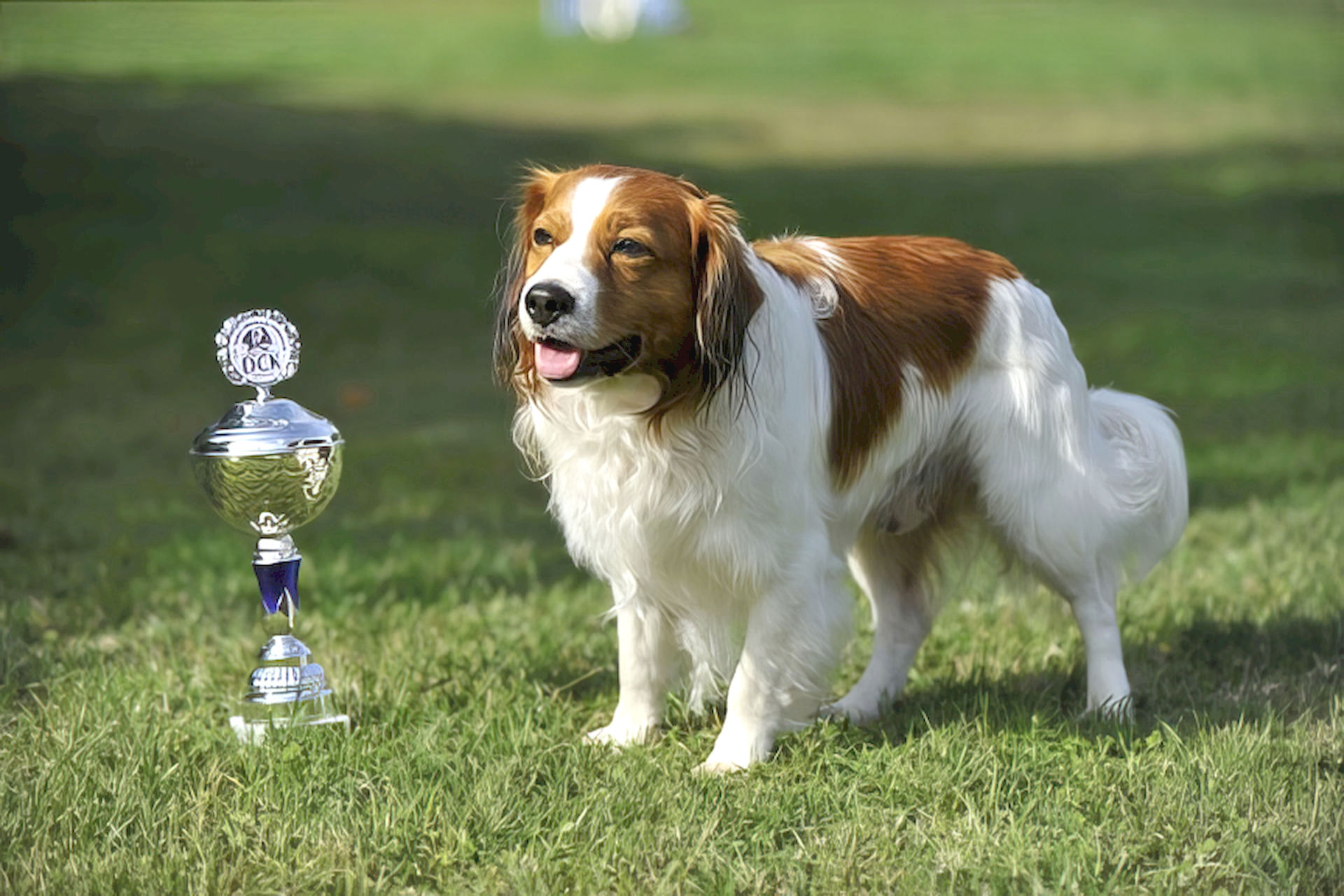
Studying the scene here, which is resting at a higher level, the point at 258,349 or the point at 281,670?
the point at 258,349

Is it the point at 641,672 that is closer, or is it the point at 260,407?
the point at 260,407

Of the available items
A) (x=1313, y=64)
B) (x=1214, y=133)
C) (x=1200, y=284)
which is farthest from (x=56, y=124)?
(x=1313, y=64)

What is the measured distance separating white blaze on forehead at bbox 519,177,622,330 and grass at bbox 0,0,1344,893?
43.8 inches

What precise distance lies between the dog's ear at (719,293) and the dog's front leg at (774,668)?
62cm

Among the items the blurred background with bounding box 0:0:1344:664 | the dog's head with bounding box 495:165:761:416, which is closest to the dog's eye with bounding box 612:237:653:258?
the dog's head with bounding box 495:165:761:416

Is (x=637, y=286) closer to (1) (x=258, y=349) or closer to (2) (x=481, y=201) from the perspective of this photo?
(1) (x=258, y=349)

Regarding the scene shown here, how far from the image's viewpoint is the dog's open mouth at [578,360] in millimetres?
3258

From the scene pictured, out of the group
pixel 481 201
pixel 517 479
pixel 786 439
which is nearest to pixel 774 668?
pixel 786 439

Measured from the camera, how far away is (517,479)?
7699 millimetres

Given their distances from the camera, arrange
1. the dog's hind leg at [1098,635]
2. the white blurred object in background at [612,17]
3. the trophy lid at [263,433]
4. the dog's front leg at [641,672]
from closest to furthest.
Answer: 1. the trophy lid at [263,433]
2. the dog's front leg at [641,672]
3. the dog's hind leg at [1098,635]
4. the white blurred object in background at [612,17]

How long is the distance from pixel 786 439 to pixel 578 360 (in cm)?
64

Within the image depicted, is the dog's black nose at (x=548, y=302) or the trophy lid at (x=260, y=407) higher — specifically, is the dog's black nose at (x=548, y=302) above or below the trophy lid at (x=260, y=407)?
above

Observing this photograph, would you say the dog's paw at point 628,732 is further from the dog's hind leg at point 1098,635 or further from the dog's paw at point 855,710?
the dog's hind leg at point 1098,635

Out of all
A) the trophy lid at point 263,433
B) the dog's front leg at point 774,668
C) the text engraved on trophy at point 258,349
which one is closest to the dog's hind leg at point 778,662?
the dog's front leg at point 774,668
